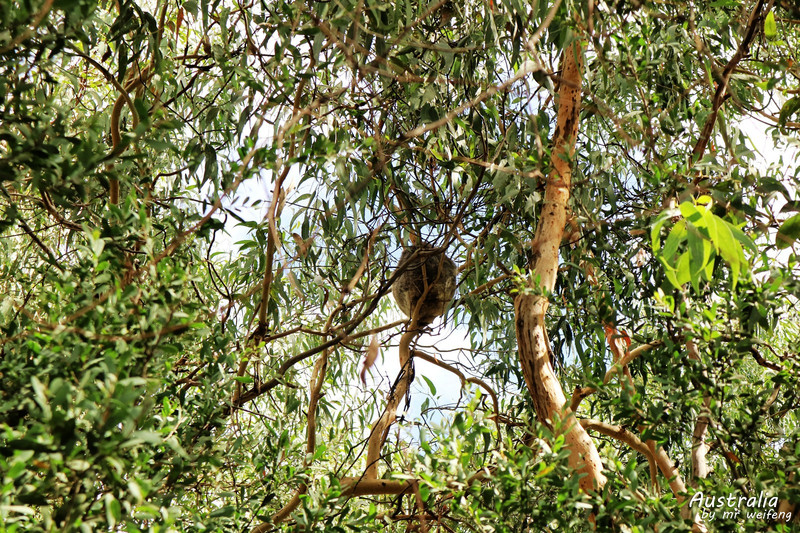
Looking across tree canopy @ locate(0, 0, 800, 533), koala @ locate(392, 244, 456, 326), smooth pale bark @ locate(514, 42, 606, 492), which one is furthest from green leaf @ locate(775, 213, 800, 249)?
koala @ locate(392, 244, 456, 326)

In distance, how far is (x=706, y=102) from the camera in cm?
246

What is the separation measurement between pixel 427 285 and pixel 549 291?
619 mm

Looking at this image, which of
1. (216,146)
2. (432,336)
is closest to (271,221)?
(216,146)

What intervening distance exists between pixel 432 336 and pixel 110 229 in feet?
5.06

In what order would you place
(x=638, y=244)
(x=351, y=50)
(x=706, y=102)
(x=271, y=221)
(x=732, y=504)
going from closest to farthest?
(x=732, y=504) < (x=271, y=221) < (x=351, y=50) < (x=638, y=244) < (x=706, y=102)

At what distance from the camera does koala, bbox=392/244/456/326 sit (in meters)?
2.40

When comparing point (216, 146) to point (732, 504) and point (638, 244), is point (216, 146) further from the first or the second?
point (732, 504)

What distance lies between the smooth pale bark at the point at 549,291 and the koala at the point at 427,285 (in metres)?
0.45

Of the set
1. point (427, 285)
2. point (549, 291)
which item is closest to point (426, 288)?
point (427, 285)

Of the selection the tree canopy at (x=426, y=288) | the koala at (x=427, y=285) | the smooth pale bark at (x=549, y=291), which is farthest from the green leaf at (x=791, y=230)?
the koala at (x=427, y=285)

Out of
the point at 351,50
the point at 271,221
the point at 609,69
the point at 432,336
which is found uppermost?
the point at 609,69

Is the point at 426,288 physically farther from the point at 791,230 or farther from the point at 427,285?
the point at 791,230

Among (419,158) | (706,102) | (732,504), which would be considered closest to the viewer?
(732,504)

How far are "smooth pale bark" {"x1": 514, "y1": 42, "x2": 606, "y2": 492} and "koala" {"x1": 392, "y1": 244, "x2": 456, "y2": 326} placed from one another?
450mm
